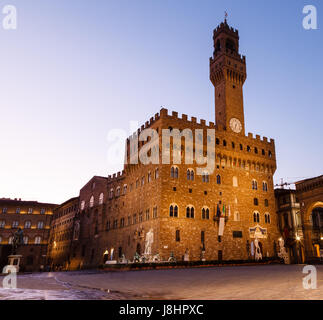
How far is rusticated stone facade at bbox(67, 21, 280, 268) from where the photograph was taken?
32812 millimetres

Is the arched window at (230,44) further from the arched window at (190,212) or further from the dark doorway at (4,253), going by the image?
the dark doorway at (4,253)

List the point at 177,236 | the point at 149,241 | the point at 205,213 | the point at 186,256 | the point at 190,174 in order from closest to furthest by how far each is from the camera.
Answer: the point at 186,256 < the point at 177,236 < the point at 149,241 < the point at 205,213 < the point at 190,174

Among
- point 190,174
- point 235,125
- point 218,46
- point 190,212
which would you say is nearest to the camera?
point 190,212

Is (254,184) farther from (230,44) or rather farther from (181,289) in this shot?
(181,289)

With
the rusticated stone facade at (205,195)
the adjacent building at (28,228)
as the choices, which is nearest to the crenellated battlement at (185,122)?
the rusticated stone facade at (205,195)

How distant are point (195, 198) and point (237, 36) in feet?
85.0

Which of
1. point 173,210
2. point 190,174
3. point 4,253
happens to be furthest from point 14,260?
point 4,253

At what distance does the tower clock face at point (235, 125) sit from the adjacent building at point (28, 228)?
47246mm

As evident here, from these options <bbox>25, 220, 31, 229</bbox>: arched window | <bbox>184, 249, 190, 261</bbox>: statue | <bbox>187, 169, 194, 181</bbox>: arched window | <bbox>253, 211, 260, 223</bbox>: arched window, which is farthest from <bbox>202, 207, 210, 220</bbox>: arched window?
<bbox>25, 220, 31, 229</bbox>: arched window

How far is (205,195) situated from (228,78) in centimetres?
1711

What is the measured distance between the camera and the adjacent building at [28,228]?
200 feet

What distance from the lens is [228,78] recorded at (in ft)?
135

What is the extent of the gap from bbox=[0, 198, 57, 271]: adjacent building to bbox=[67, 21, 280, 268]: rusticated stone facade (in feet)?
66.7
